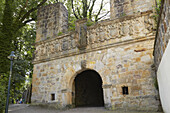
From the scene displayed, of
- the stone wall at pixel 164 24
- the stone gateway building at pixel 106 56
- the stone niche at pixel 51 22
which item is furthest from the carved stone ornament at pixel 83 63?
the stone wall at pixel 164 24

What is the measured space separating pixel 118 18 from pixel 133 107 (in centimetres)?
370

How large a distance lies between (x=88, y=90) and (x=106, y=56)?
16.1 ft

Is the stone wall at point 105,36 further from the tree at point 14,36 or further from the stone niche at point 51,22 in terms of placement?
the tree at point 14,36

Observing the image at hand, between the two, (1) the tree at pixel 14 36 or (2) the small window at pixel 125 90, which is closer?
(2) the small window at pixel 125 90

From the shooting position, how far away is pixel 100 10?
14.4 meters

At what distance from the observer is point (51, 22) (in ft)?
31.0

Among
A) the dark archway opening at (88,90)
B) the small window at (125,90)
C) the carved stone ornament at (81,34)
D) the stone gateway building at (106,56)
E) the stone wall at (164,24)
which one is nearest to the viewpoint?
the stone wall at (164,24)

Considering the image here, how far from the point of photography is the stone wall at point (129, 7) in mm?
6944

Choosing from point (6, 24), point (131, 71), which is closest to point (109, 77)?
point (131, 71)

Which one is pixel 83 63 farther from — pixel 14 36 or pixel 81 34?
pixel 14 36

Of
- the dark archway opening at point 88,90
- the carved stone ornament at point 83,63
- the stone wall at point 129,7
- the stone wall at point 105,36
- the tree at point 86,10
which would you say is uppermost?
the tree at point 86,10

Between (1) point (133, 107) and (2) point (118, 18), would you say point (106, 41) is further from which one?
(1) point (133, 107)

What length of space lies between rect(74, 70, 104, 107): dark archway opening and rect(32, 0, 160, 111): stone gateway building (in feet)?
1.10

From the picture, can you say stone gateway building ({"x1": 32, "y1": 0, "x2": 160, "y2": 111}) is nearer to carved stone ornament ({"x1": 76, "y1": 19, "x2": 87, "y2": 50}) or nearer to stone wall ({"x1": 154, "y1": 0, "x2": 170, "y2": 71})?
carved stone ornament ({"x1": 76, "y1": 19, "x2": 87, "y2": 50})
